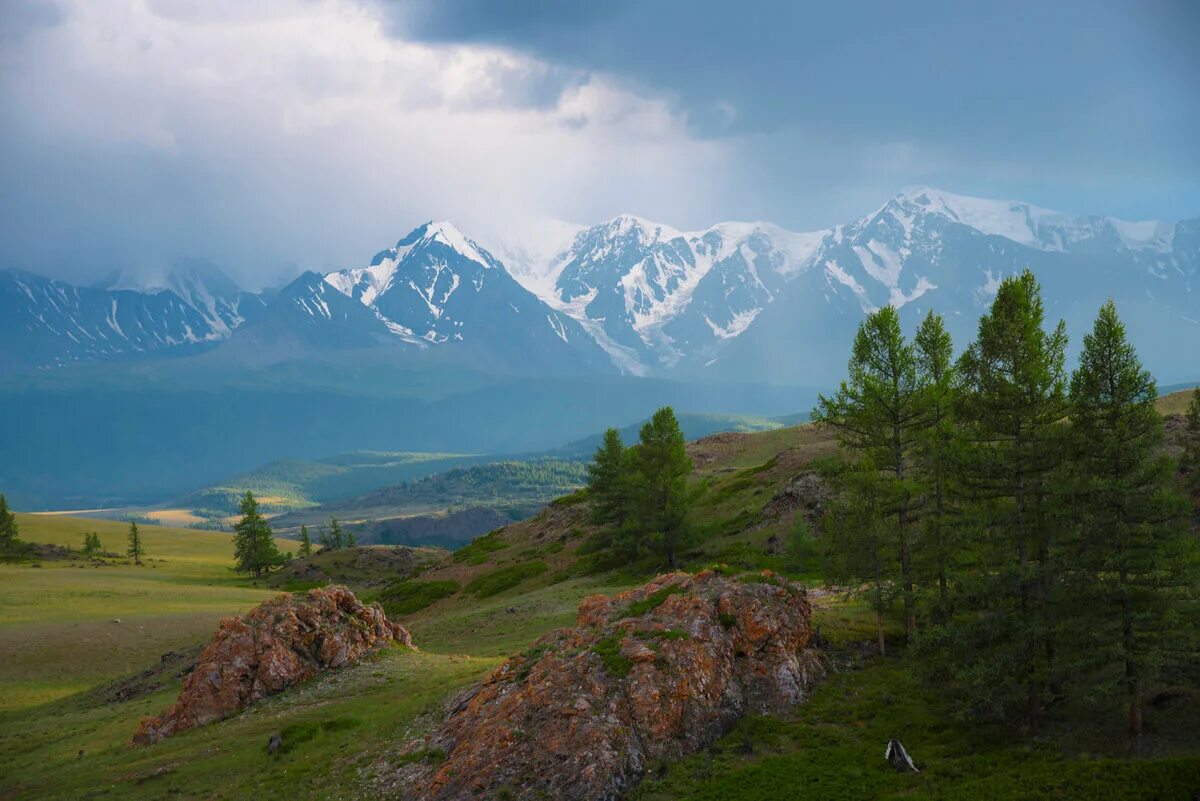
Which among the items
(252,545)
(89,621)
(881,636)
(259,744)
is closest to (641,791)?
(881,636)

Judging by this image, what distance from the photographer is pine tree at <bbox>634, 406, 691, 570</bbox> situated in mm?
66062

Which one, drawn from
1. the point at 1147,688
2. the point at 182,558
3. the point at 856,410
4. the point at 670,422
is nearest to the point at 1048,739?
the point at 1147,688

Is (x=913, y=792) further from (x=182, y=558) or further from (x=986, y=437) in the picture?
(x=182, y=558)

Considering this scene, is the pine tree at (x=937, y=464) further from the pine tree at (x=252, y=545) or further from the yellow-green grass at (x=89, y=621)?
the pine tree at (x=252, y=545)

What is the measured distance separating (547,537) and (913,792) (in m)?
75.0

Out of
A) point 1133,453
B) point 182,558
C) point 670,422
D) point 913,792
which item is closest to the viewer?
point 913,792

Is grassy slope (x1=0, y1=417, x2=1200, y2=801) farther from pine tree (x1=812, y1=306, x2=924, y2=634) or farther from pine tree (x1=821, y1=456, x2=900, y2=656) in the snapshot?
pine tree (x1=812, y1=306, x2=924, y2=634)

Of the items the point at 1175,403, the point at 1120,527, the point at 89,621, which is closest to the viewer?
the point at 1120,527

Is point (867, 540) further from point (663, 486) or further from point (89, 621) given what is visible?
point (89, 621)

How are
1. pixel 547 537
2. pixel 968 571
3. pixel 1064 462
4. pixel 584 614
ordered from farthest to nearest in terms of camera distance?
pixel 547 537
pixel 584 614
pixel 968 571
pixel 1064 462

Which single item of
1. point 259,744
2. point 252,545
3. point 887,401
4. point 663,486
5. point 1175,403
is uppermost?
point 887,401

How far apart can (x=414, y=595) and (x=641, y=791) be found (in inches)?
2647

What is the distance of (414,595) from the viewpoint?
87125 mm

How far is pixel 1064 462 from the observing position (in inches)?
1043
